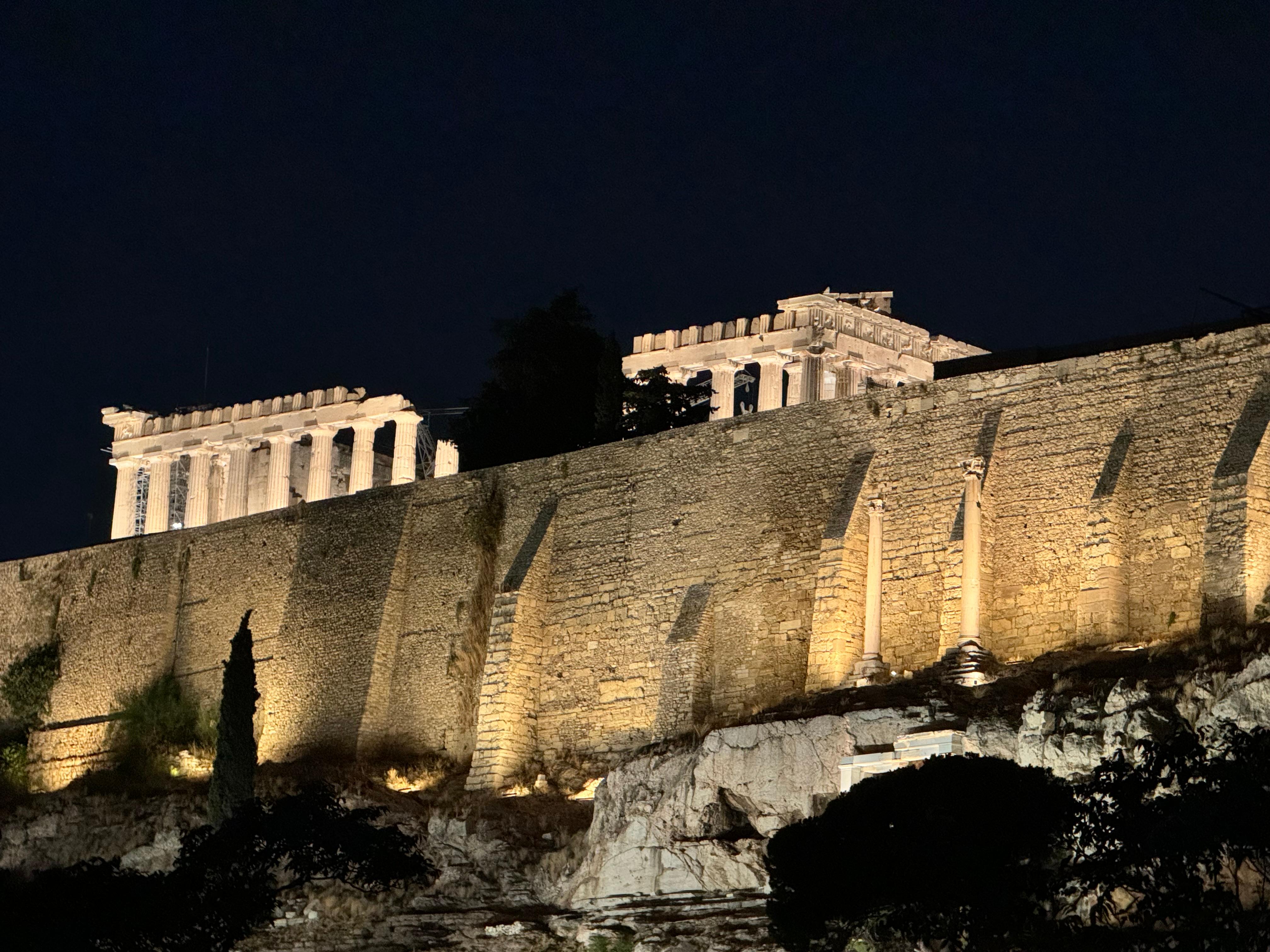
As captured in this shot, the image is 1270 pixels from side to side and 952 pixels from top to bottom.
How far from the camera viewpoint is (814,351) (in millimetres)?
57969

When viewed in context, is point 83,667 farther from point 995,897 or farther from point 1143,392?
point 995,897

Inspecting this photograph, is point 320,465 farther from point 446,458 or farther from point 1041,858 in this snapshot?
point 1041,858

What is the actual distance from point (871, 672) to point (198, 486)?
28950 millimetres

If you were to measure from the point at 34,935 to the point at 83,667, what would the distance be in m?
26.0

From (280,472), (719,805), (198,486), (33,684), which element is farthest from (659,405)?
(719,805)

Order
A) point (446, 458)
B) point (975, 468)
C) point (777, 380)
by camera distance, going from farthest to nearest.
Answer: point (446, 458), point (777, 380), point (975, 468)

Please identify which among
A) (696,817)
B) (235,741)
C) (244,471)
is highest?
(244,471)

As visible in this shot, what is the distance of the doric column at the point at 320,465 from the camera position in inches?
2442

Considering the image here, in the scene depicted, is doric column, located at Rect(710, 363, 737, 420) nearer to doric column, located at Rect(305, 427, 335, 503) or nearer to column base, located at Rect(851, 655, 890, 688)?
doric column, located at Rect(305, 427, 335, 503)

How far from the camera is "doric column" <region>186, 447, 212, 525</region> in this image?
63750 millimetres

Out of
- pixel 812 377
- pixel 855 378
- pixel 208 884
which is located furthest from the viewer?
pixel 855 378

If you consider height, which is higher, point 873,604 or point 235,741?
point 873,604

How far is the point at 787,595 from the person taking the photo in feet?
136

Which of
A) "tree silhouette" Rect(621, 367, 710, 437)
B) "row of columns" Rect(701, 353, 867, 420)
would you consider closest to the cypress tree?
"tree silhouette" Rect(621, 367, 710, 437)
